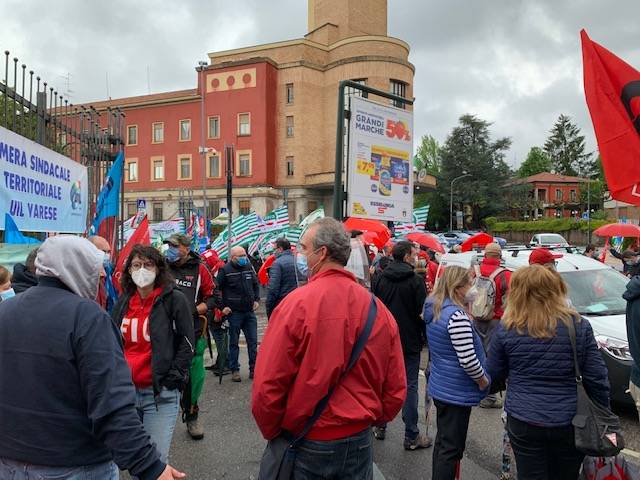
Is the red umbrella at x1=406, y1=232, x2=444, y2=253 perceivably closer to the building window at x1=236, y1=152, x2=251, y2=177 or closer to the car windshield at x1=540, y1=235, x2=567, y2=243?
the car windshield at x1=540, y1=235, x2=567, y2=243

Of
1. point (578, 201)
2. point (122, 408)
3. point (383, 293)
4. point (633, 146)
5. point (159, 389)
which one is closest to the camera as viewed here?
point (122, 408)

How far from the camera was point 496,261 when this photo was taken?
21.4 ft

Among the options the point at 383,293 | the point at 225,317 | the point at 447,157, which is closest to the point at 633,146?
the point at 383,293

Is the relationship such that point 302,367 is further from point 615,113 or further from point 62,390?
point 615,113

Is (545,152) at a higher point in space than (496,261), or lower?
higher

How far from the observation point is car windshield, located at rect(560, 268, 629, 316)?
6445mm

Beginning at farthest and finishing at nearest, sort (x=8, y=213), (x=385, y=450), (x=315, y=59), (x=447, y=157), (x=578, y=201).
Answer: (x=578, y=201)
(x=447, y=157)
(x=315, y=59)
(x=385, y=450)
(x=8, y=213)

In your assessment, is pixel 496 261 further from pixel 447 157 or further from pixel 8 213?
pixel 447 157

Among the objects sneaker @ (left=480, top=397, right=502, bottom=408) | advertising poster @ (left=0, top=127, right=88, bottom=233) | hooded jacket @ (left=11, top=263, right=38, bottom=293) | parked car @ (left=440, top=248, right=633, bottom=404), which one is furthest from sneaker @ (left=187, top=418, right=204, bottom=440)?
sneaker @ (left=480, top=397, right=502, bottom=408)

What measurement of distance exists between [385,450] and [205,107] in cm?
4853

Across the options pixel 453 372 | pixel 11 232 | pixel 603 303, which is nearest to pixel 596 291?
pixel 603 303

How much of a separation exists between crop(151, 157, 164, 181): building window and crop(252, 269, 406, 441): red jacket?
173ft

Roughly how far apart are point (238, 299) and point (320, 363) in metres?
5.37

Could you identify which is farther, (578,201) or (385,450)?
(578,201)
